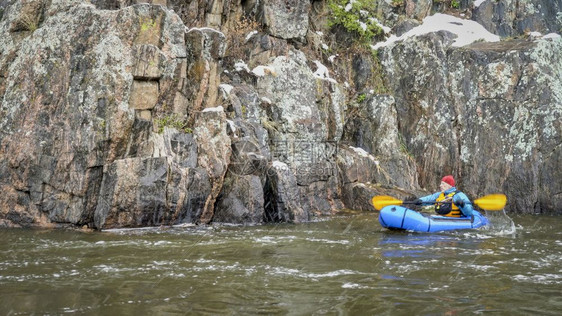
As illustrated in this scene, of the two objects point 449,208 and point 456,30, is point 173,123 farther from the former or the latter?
point 456,30

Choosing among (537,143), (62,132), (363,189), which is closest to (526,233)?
(363,189)

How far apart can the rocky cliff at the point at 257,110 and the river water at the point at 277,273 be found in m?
1.54

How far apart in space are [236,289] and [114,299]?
1.18 metres

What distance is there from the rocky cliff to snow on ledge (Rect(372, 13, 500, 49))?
338 mm

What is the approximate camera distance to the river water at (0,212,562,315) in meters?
4.75

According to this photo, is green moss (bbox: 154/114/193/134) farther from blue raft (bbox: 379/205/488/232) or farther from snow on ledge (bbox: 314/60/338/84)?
snow on ledge (bbox: 314/60/338/84)

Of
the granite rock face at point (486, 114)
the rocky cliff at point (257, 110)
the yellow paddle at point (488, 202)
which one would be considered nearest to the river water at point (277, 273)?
the yellow paddle at point (488, 202)

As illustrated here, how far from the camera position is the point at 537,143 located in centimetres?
1575

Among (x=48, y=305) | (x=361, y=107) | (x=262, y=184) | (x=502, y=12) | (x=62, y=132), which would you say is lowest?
(x=48, y=305)

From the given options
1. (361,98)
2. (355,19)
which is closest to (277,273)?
(361,98)

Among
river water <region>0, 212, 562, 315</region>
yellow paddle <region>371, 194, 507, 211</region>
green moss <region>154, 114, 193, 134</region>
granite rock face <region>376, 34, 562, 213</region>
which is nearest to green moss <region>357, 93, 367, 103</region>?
granite rock face <region>376, 34, 562, 213</region>

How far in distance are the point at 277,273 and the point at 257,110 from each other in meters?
8.47

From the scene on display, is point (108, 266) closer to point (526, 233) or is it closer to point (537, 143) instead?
point (526, 233)

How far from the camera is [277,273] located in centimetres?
620
